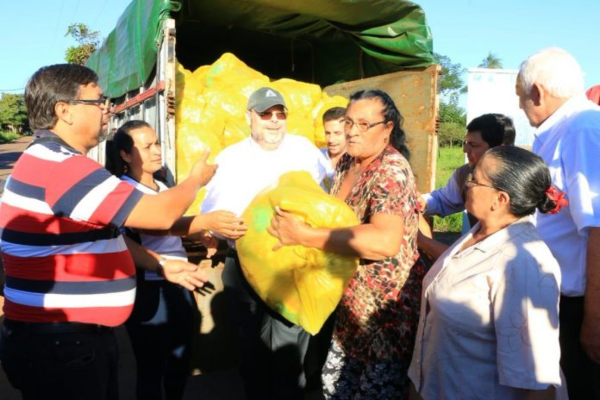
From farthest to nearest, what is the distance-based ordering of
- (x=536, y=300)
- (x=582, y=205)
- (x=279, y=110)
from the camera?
(x=279, y=110)
(x=582, y=205)
(x=536, y=300)

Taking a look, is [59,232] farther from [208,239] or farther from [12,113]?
[12,113]

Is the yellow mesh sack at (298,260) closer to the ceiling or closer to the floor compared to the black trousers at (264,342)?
closer to the ceiling

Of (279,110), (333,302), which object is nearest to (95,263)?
(333,302)

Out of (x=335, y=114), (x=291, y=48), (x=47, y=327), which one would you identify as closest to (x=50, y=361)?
(x=47, y=327)

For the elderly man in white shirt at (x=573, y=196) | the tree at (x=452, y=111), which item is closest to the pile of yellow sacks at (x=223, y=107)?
the elderly man in white shirt at (x=573, y=196)

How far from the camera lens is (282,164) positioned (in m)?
2.45

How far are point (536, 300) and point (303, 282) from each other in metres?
0.83

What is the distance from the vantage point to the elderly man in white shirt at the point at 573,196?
168 cm

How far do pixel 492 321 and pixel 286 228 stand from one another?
0.79 metres

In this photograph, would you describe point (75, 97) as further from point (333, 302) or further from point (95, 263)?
point (333, 302)

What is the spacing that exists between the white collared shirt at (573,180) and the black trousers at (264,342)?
122 cm

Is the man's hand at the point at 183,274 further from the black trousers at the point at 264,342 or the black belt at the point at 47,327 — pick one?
the black belt at the point at 47,327

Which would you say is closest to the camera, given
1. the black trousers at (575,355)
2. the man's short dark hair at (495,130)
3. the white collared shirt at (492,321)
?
the white collared shirt at (492,321)

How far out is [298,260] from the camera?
180 centimetres
